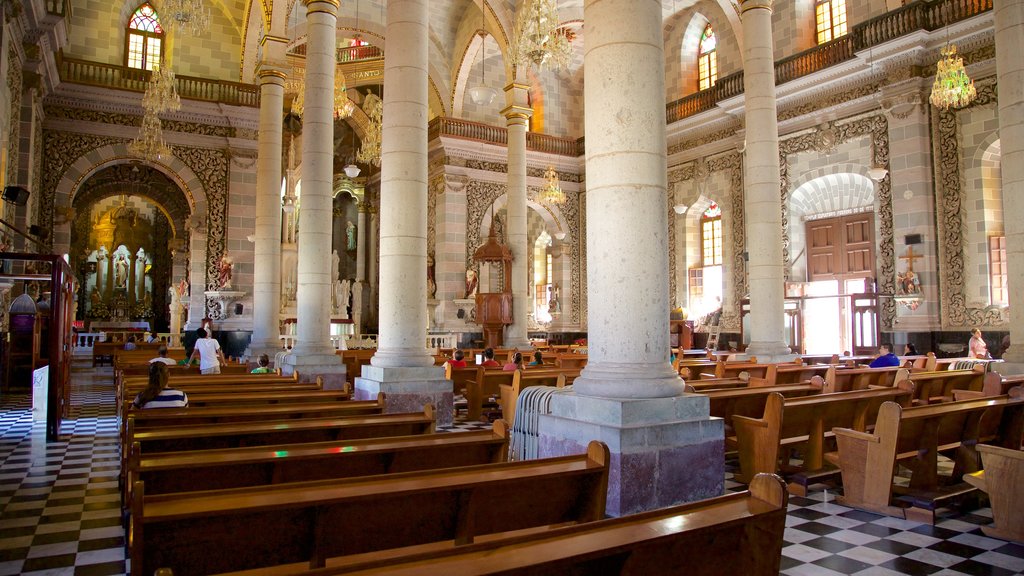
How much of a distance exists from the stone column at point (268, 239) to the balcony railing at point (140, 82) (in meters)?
5.91

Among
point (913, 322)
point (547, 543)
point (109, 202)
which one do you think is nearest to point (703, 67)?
point (913, 322)

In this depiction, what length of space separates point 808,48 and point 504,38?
837 centimetres

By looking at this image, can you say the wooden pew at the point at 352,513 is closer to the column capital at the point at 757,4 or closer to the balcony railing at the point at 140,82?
the column capital at the point at 757,4

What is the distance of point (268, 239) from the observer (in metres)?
14.2

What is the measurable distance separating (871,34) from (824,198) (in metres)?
4.54

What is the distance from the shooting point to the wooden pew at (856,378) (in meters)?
8.09

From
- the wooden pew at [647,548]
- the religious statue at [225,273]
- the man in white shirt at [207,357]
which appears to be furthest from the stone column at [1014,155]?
the religious statue at [225,273]

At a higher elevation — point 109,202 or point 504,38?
point 504,38

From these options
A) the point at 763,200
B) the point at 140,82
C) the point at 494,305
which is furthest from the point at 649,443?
the point at 140,82

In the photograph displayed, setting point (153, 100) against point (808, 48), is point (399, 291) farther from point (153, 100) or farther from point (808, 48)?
point (808, 48)

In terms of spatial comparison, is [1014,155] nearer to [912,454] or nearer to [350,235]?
[912,454]

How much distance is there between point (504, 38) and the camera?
1992 centimetres

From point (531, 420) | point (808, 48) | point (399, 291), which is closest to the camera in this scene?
point (531, 420)

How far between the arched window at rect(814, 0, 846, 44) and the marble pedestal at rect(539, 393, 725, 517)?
16597 millimetres
